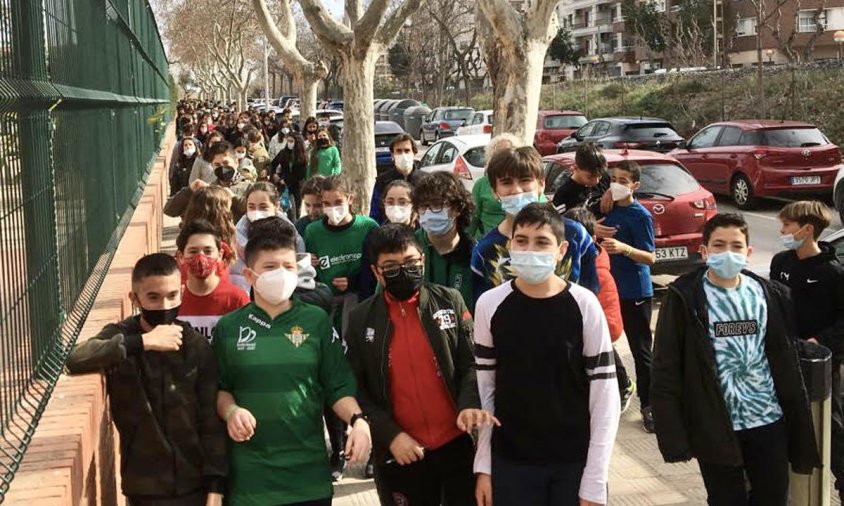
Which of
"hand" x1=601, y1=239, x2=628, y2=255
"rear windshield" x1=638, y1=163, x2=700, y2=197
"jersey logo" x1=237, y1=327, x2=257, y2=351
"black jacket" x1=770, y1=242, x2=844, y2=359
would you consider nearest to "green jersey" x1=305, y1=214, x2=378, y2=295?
"hand" x1=601, y1=239, x2=628, y2=255

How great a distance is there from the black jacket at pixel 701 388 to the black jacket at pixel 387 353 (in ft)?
2.57

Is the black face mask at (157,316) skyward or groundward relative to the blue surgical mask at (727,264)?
groundward

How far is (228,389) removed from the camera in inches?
149

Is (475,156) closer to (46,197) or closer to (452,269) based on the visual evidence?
(452,269)

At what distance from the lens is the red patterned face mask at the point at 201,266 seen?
452cm

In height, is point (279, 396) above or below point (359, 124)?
below

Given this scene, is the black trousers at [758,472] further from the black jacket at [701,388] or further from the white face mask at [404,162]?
the white face mask at [404,162]

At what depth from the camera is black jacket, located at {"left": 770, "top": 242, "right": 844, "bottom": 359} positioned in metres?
5.25

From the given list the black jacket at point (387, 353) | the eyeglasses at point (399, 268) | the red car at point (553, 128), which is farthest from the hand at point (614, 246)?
the red car at point (553, 128)

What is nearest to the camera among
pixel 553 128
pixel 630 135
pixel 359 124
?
pixel 359 124

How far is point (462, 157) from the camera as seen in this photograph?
16141 mm

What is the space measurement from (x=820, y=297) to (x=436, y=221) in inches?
79.0

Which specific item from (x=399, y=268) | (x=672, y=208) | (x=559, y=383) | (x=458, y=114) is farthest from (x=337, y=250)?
(x=458, y=114)

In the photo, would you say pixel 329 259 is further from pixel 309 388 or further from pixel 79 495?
pixel 79 495
